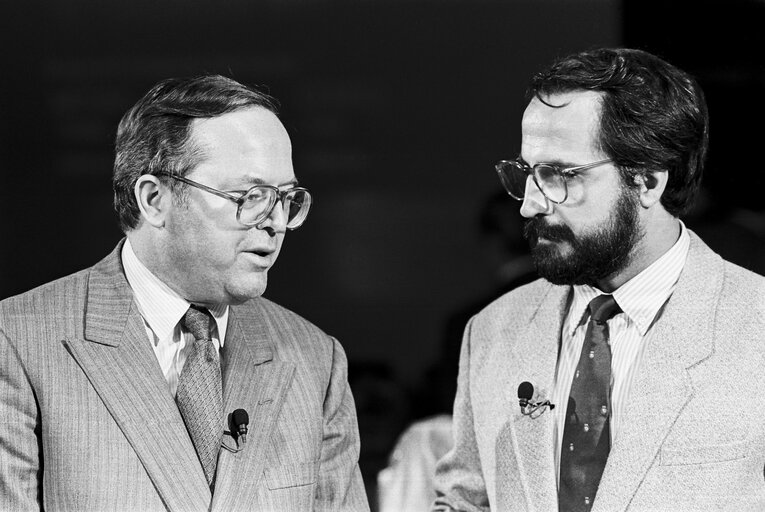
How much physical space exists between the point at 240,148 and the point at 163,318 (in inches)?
18.6

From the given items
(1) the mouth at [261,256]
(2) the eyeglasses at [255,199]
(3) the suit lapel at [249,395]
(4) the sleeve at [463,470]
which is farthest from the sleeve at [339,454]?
(2) the eyeglasses at [255,199]

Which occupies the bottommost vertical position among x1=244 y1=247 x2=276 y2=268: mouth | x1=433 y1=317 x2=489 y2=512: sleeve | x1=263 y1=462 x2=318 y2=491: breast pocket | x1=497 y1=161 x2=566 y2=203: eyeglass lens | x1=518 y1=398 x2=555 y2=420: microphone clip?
x1=433 y1=317 x2=489 y2=512: sleeve

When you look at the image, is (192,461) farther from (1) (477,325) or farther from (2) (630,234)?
(2) (630,234)

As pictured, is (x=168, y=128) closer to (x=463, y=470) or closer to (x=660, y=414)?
(x=463, y=470)

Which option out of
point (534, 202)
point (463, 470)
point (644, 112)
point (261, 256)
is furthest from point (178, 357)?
point (644, 112)

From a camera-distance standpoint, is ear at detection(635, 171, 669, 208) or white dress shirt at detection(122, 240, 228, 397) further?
Result: ear at detection(635, 171, 669, 208)

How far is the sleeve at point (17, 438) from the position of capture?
2.34 meters

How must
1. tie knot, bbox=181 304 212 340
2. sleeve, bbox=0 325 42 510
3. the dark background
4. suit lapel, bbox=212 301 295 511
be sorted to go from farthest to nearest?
the dark background, tie knot, bbox=181 304 212 340, suit lapel, bbox=212 301 295 511, sleeve, bbox=0 325 42 510

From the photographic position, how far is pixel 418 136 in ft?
12.1

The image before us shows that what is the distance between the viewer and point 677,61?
11.9ft

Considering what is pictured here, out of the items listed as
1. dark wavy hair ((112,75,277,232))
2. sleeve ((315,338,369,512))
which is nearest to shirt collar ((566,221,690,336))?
sleeve ((315,338,369,512))

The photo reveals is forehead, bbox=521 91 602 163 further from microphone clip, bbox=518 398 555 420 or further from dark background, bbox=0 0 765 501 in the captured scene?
dark background, bbox=0 0 765 501

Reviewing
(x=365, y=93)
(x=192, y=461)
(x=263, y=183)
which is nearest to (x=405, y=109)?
(x=365, y=93)

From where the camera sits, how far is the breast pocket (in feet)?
8.48
